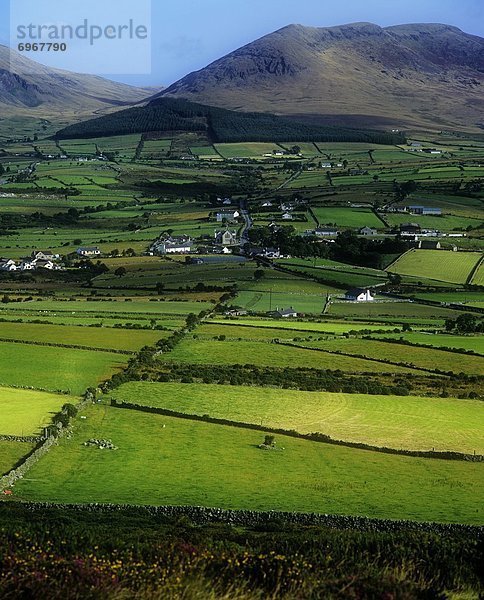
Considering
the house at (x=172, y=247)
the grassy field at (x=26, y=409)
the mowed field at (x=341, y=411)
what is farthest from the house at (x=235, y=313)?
the house at (x=172, y=247)

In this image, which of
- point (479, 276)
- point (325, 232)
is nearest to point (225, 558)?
point (479, 276)

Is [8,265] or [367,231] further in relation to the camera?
[367,231]

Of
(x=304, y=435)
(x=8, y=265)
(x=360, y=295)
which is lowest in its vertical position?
(x=8, y=265)

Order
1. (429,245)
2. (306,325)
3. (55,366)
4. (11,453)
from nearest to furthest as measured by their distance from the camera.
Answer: (11,453) < (55,366) < (306,325) < (429,245)

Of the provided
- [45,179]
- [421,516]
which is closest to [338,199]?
[45,179]

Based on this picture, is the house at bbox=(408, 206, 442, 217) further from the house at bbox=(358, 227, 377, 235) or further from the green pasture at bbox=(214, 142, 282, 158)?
the green pasture at bbox=(214, 142, 282, 158)

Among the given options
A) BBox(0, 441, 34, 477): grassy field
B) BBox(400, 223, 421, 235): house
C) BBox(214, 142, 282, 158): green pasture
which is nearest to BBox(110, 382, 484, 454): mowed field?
BBox(0, 441, 34, 477): grassy field

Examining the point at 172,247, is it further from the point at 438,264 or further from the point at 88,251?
→ the point at 438,264
